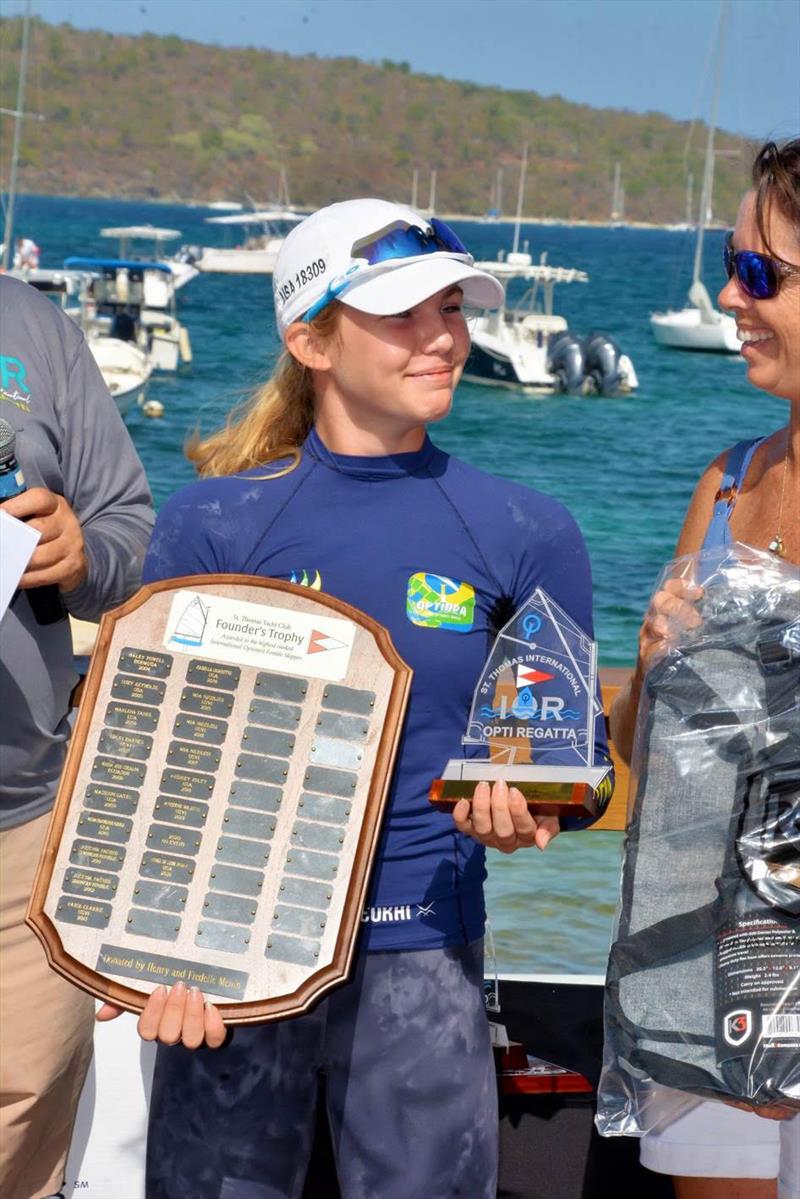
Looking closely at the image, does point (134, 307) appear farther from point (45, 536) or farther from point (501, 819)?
point (501, 819)

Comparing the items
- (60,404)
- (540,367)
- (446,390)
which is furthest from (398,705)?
(540,367)

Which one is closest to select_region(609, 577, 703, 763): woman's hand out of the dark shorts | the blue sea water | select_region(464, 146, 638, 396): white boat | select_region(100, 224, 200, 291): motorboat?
the dark shorts

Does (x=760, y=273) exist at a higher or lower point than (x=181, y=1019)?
higher

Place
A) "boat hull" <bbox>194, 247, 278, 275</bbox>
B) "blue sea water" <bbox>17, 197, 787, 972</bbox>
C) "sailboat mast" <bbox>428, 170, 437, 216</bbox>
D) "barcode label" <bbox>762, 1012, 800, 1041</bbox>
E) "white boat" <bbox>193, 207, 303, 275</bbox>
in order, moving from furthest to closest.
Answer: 1. "sailboat mast" <bbox>428, 170, 437, 216</bbox>
2. "boat hull" <bbox>194, 247, 278, 275</bbox>
3. "white boat" <bbox>193, 207, 303, 275</bbox>
4. "blue sea water" <bbox>17, 197, 787, 972</bbox>
5. "barcode label" <bbox>762, 1012, 800, 1041</bbox>

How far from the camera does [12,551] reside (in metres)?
2.26

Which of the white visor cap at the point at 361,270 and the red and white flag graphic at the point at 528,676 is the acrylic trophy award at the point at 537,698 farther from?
the white visor cap at the point at 361,270

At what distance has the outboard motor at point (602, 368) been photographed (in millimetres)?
47812

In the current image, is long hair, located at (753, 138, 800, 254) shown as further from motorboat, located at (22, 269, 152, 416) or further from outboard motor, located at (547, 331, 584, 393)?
outboard motor, located at (547, 331, 584, 393)

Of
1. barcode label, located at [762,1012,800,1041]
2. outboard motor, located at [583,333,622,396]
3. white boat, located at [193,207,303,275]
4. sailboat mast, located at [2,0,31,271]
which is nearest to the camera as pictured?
barcode label, located at [762,1012,800,1041]

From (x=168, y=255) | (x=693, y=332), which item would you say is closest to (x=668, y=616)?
(x=693, y=332)

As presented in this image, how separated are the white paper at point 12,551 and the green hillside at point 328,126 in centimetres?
12605

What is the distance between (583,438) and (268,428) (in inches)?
1569

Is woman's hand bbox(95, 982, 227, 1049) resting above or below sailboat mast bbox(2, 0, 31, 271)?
above

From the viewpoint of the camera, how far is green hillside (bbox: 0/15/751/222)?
130000mm
